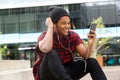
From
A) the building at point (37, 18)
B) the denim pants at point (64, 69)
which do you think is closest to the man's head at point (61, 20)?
the denim pants at point (64, 69)

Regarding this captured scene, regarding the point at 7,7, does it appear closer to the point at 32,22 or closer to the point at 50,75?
the point at 32,22

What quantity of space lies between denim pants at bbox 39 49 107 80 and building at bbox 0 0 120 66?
34169mm

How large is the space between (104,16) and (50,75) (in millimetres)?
35543

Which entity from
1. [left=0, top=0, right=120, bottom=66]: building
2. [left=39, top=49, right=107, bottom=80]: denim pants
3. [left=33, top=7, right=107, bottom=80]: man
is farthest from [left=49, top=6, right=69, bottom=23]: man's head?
[left=0, top=0, right=120, bottom=66]: building

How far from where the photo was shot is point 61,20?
3.92 m

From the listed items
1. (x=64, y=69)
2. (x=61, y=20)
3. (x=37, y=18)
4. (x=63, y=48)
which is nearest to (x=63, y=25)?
(x=61, y=20)

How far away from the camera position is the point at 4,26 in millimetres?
42844

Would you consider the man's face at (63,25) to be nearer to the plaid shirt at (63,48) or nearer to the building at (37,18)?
the plaid shirt at (63,48)

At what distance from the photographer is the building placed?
128ft

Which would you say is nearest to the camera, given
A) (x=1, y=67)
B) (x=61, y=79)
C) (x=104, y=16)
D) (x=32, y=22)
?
(x=61, y=79)

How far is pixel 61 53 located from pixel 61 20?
334mm

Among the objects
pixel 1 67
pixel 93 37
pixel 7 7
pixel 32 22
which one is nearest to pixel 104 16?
pixel 32 22

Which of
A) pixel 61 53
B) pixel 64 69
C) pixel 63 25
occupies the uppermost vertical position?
pixel 63 25

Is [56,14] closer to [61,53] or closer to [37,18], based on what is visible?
[61,53]
